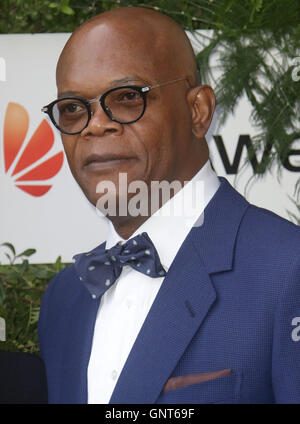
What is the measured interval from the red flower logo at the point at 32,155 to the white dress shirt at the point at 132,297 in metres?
0.78

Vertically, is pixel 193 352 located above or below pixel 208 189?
below

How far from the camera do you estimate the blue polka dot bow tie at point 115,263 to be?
1.40 m

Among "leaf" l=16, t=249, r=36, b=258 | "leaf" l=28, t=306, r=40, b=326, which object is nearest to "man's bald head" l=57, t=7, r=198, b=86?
"leaf" l=16, t=249, r=36, b=258

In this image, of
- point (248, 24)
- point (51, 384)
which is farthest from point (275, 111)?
point (51, 384)

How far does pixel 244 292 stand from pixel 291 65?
109cm

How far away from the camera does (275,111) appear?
86.5 inches

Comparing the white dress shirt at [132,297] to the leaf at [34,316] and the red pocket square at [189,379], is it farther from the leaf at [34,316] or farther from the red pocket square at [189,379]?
the leaf at [34,316]

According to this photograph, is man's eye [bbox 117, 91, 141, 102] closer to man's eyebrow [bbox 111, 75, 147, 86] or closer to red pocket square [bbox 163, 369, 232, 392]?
man's eyebrow [bbox 111, 75, 147, 86]

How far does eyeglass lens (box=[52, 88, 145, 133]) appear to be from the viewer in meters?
1.36

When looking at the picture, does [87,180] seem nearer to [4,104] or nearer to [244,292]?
[244,292]

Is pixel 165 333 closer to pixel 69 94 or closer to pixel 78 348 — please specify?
pixel 78 348

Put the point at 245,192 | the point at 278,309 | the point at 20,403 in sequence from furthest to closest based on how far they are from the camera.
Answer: the point at 245,192 → the point at 20,403 → the point at 278,309
